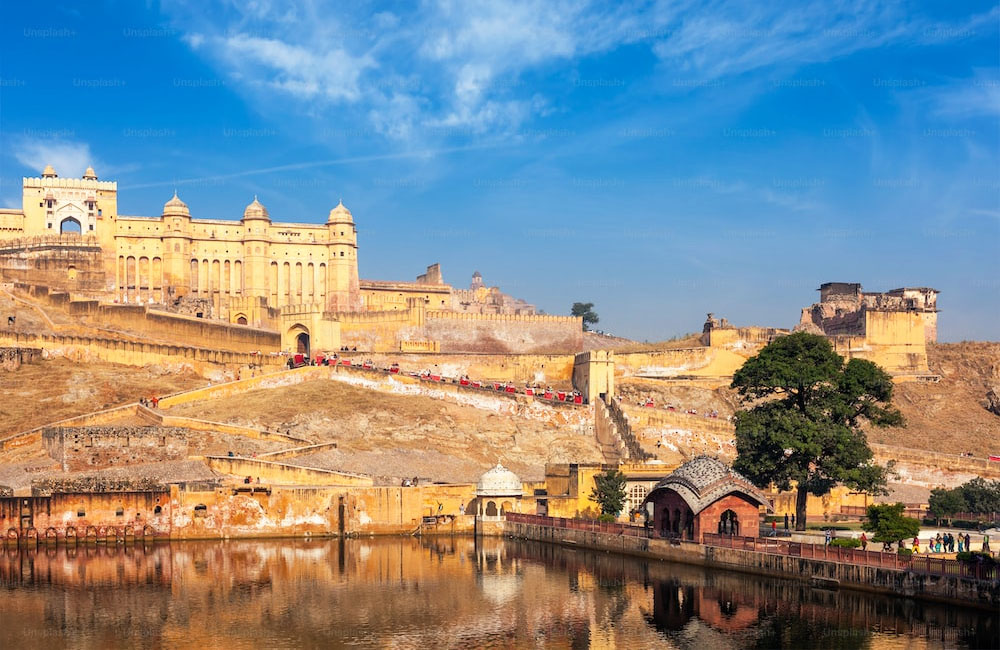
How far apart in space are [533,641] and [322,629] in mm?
4996

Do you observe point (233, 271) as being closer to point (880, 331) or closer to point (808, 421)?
point (880, 331)

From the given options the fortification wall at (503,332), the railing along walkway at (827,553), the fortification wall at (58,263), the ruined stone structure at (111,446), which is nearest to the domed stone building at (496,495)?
Result: the railing along walkway at (827,553)

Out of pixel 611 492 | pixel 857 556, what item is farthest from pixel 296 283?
pixel 857 556

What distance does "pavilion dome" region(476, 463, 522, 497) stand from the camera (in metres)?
40.8

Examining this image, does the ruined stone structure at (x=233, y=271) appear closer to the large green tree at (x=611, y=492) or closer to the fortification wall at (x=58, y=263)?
the fortification wall at (x=58, y=263)

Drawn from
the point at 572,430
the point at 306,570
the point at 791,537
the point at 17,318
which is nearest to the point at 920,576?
the point at 791,537

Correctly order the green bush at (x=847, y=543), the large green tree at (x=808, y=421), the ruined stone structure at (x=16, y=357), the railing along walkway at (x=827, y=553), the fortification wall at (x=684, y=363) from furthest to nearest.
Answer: the fortification wall at (x=684, y=363), the ruined stone structure at (x=16, y=357), the large green tree at (x=808, y=421), the green bush at (x=847, y=543), the railing along walkway at (x=827, y=553)

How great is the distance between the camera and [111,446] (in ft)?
140

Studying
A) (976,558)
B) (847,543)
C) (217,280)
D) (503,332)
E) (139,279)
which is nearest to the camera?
(976,558)

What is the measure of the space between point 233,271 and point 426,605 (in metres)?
56.1

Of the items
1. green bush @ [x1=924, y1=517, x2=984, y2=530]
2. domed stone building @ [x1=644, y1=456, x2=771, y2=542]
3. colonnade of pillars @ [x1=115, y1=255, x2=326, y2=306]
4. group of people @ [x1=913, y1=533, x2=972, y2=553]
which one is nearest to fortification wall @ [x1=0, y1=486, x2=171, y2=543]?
domed stone building @ [x1=644, y1=456, x2=771, y2=542]

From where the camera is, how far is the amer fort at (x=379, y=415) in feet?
115

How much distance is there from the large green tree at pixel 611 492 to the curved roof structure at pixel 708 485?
5894mm

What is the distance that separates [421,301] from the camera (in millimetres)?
73062
